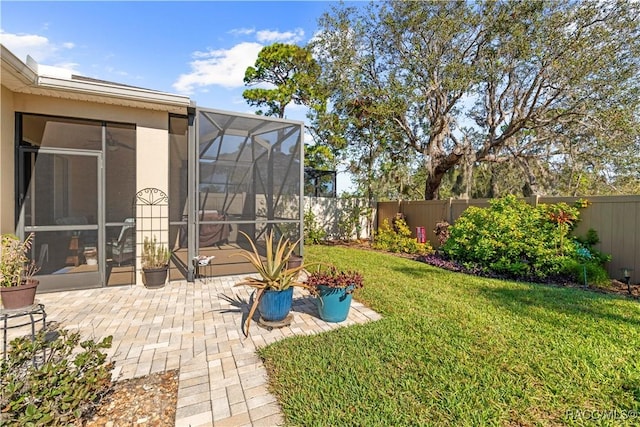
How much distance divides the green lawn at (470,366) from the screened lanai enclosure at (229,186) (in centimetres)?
274

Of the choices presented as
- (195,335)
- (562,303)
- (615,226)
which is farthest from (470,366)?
(615,226)

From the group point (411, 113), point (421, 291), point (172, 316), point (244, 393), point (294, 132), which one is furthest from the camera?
point (411, 113)

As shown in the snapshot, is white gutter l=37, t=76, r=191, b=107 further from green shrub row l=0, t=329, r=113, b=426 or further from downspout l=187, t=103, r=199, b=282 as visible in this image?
green shrub row l=0, t=329, r=113, b=426

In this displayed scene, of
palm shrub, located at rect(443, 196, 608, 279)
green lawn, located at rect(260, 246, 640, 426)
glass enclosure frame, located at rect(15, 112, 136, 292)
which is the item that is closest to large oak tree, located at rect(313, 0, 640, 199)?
palm shrub, located at rect(443, 196, 608, 279)

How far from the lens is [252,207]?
17.3ft

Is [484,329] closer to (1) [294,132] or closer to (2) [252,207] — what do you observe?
(2) [252,207]

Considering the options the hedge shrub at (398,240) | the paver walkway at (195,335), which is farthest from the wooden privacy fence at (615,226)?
the paver walkway at (195,335)

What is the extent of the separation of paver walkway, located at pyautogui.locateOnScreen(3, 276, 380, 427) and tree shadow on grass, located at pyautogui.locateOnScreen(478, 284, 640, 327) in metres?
1.89

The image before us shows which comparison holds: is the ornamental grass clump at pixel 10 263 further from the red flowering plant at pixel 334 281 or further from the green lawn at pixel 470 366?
the red flowering plant at pixel 334 281

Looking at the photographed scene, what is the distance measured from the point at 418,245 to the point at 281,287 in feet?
A: 19.2

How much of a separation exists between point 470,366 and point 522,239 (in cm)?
397

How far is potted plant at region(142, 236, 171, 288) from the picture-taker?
4.37 m

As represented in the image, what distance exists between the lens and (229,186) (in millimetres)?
5348

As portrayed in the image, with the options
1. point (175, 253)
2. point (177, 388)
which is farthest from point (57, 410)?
point (175, 253)
